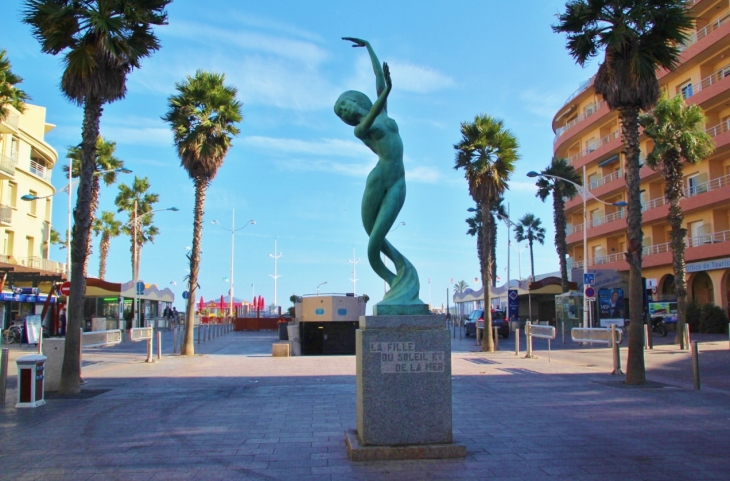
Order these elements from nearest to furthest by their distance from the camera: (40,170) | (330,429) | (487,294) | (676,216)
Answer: (330,429) → (487,294) → (676,216) → (40,170)

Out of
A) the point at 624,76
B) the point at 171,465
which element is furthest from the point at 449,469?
the point at 624,76

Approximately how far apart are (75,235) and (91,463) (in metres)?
6.81

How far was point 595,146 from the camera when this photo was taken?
4853 centimetres

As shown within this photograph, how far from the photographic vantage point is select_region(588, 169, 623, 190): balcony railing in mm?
45375

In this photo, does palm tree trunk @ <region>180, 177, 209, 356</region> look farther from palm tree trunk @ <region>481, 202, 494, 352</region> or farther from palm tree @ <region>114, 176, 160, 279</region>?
palm tree @ <region>114, 176, 160, 279</region>

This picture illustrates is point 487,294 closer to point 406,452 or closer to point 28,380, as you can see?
point 28,380

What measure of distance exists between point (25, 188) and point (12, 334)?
16.3 meters

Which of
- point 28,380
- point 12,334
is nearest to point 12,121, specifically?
point 12,334

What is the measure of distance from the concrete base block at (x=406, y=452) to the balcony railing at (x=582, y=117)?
1785 inches

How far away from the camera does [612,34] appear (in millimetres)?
12930

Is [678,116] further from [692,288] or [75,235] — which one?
[75,235]

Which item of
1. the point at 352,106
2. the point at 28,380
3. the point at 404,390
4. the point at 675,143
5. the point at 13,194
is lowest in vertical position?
the point at 28,380

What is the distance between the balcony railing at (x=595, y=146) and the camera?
45.5 meters

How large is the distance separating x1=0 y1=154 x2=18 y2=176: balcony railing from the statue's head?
116 feet
